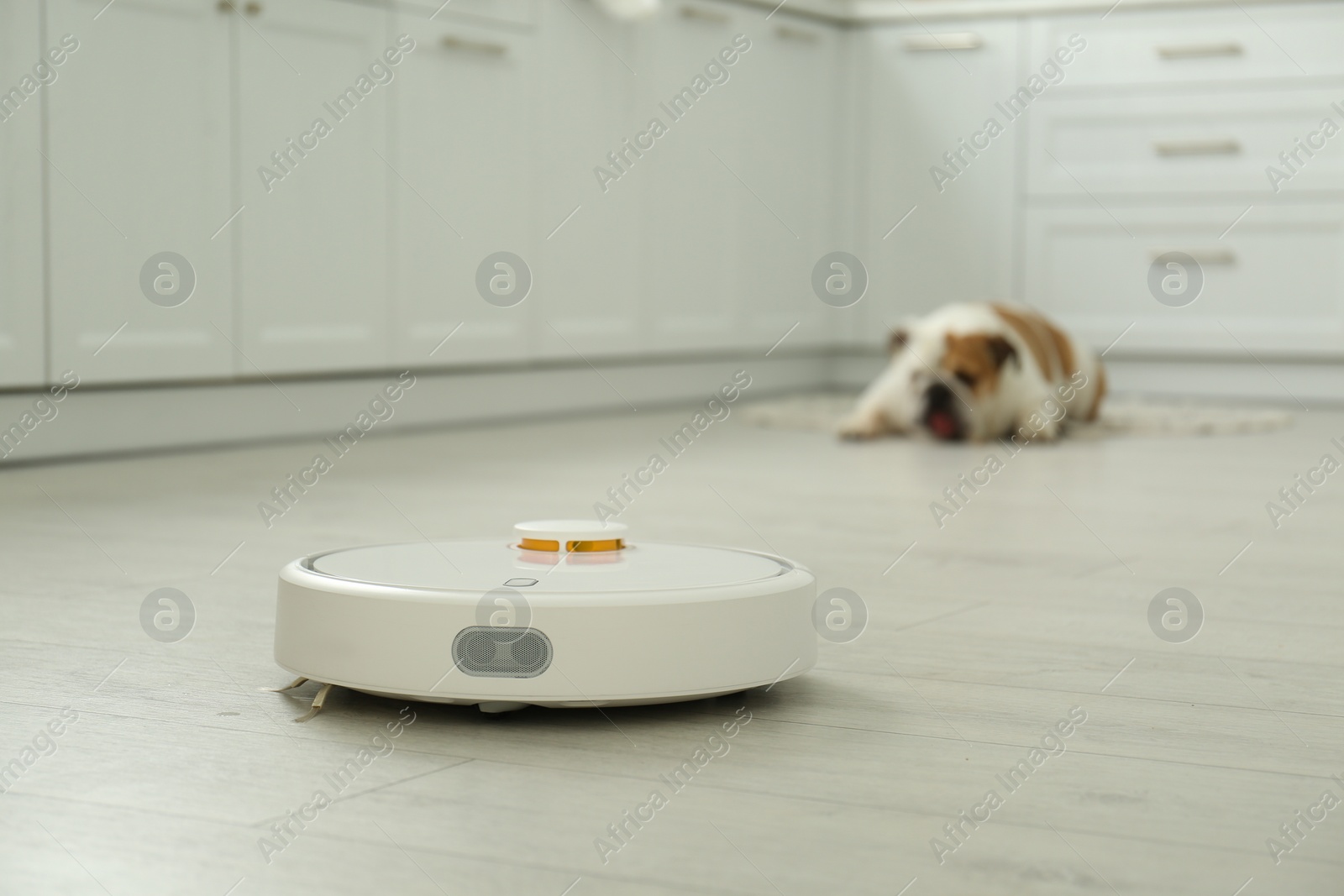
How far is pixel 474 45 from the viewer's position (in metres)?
3.23

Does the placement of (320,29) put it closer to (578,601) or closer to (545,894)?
(578,601)

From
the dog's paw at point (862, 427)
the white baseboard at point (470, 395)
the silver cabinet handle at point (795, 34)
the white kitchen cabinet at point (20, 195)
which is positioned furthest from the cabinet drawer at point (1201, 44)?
the white kitchen cabinet at point (20, 195)

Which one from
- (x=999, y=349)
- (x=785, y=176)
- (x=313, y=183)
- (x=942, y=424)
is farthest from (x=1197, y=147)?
(x=313, y=183)

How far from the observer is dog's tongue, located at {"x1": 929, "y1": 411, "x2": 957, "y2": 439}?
3229mm

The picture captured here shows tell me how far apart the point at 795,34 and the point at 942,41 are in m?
0.45

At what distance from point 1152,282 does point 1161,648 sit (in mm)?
3134

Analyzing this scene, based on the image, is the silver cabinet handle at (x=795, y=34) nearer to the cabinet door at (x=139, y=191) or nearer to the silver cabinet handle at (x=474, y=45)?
the silver cabinet handle at (x=474, y=45)

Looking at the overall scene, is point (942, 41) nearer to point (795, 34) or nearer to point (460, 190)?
point (795, 34)

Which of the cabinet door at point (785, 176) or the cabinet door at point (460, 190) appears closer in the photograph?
the cabinet door at point (460, 190)

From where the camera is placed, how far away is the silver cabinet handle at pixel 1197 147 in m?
4.10

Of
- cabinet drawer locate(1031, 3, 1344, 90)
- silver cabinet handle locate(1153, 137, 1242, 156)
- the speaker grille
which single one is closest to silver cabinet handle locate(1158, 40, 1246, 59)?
cabinet drawer locate(1031, 3, 1344, 90)

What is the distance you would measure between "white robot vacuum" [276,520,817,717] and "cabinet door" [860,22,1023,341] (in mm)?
3515

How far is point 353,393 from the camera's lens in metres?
3.11

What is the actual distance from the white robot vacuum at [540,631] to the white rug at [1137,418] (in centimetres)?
237
